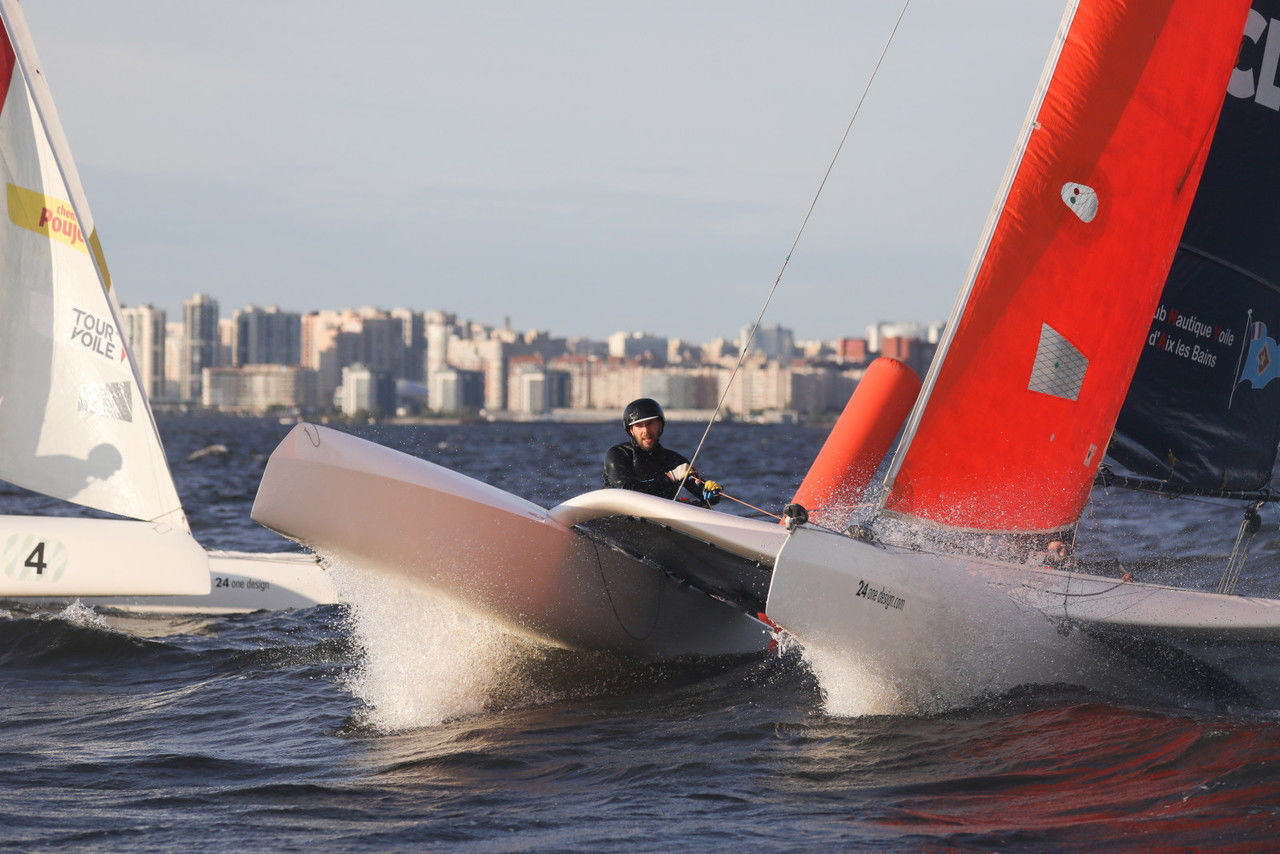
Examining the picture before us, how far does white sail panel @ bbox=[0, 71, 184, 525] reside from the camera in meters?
7.52

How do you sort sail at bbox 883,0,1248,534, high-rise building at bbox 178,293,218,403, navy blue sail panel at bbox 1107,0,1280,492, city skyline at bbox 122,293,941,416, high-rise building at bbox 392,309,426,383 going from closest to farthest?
sail at bbox 883,0,1248,534
navy blue sail panel at bbox 1107,0,1280,492
city skyline at bbox 122,293,941,416
high-rise building at bbox 178,293,218,403
high-rise building at bbox 392,309,426,383

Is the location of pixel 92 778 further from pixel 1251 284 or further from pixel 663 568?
pixel 1251 284

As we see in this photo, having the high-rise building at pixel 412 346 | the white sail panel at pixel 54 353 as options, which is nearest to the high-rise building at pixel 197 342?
the high-rise building at pixel 412 346

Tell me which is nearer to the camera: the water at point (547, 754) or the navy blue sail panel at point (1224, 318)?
the water at point (547, 754)

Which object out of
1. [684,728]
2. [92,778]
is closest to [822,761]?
[684,728]

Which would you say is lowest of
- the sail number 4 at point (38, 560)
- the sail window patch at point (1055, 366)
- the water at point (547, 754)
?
the water at point (547, 754)

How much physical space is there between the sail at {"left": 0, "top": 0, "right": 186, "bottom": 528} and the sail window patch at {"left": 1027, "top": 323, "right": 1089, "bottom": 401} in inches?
184

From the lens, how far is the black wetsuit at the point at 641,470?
618 cm

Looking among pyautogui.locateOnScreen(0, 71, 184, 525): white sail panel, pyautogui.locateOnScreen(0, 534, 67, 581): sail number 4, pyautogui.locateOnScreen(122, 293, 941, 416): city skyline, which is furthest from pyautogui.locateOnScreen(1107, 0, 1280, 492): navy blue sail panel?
pyautogui.locateOnScreen(122, 293, 941, 416): city skyline

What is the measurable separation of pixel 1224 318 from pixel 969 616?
263 cm

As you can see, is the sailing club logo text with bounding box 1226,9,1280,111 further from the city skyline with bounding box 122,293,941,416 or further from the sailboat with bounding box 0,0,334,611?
the city skyline with bounding box 122,293,941,416

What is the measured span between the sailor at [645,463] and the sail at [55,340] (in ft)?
9.29

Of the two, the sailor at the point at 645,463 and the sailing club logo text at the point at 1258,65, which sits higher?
the sailing club logo text at the point at 1258,65

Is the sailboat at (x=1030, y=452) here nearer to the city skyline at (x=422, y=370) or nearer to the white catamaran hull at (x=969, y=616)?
the white catamaran hull at (x=969, y=616)
